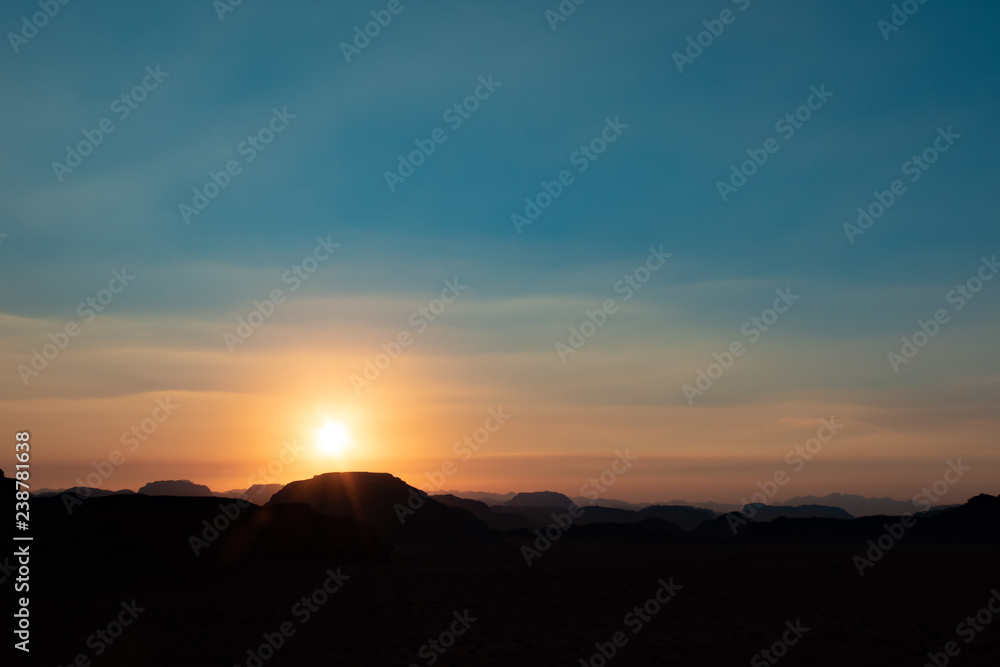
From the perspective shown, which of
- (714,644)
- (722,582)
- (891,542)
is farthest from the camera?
(891,542)

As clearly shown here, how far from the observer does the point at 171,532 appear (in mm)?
33125

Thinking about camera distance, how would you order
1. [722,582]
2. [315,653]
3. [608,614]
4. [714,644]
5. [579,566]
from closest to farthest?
[315,653] → [714,644] → [608,614] → [722,582] → [579,566]

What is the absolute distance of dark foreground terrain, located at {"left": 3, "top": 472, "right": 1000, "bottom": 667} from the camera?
15805 millimetres

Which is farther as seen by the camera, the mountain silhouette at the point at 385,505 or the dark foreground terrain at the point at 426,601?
the mountain silhouette at the point at 385,505

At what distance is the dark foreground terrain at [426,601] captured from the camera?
1580 cm

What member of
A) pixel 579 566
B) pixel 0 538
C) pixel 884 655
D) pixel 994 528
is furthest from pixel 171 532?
pixel 994 528

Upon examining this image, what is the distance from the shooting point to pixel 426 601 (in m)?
22.6

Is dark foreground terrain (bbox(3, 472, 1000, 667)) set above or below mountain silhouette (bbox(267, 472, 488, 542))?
below

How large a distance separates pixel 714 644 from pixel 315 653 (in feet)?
30.9

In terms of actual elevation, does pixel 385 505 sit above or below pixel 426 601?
above

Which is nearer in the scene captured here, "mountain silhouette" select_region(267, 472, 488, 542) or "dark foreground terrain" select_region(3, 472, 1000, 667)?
"dark foreground terrain" select_region(3, 472, 1000, 667)

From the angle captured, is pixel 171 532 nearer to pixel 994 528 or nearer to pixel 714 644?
pixel 714 644

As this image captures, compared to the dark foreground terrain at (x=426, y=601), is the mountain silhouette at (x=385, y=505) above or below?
above

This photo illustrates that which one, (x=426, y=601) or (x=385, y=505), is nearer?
(x=426, y=601)
